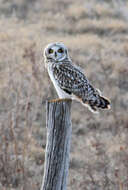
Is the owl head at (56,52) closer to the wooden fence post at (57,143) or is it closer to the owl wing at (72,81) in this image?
the owl wing at (72,81)

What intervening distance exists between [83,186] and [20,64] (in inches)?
Answer: 169

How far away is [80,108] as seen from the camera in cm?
957

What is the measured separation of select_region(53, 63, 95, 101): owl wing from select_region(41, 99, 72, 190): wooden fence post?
0.88 meters

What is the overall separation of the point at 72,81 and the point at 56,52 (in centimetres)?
41

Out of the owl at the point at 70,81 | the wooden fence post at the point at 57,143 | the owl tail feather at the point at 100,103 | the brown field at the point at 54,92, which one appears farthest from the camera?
the brown field at the point at 54,92

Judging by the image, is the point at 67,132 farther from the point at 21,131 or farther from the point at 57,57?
the point at 21,131

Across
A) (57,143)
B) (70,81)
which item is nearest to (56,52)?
(70,81)

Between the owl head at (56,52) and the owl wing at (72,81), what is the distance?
3.9 inches

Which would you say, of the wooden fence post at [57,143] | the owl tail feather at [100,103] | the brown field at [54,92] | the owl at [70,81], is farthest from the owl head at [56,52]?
the wooden fence post at [57,143]

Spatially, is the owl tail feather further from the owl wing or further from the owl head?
the owl head

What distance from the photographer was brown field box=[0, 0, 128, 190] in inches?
249

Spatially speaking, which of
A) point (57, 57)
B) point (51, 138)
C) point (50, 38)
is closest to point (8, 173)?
point (57, 57)

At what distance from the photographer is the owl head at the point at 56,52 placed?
4746mm

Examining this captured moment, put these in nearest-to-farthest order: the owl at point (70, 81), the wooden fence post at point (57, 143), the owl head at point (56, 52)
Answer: the wooden fence post at point (57, 143) < the owl at point (70, 81) < the owl head at point (56, 52)
